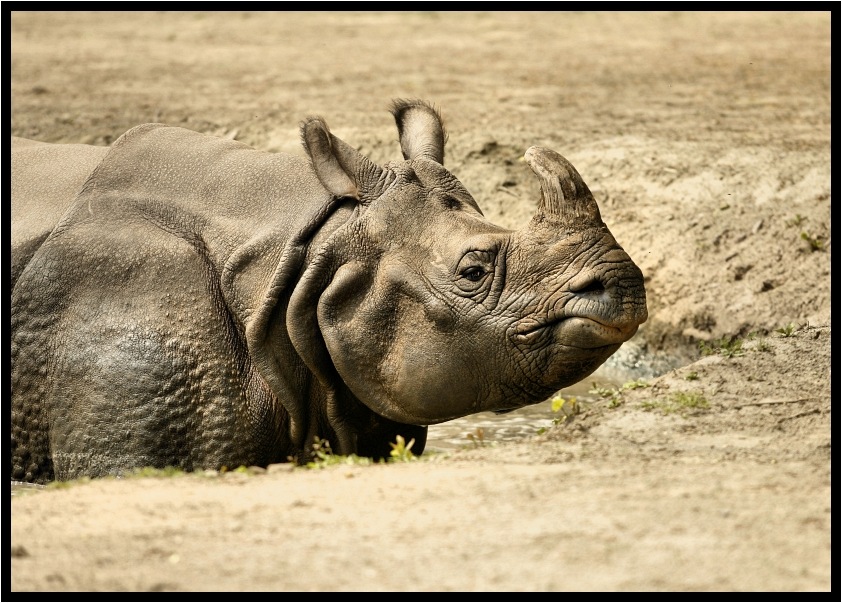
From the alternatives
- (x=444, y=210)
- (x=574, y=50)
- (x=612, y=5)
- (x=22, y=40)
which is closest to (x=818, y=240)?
(x=444, y=210)

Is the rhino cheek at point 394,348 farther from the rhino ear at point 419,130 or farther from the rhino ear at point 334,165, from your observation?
the rhino ear at point 419,130

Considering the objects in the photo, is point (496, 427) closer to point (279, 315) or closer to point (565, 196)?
point (279, 315)

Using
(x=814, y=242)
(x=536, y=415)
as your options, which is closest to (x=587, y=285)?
(x=536, y=415)

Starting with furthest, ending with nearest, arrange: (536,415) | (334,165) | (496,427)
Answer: (536,415) < (496,427) < (334,165)

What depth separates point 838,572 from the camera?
4.24 meters

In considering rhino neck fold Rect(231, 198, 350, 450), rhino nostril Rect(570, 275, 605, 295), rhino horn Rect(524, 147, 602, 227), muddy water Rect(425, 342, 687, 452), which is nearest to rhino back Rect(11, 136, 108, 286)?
rhino neck fold Rect(231, 198, 350, 450)

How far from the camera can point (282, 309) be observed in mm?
6422

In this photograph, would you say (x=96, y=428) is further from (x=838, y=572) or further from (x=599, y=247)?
(x=838, y=572)

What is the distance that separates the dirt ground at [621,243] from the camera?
437 centimetres

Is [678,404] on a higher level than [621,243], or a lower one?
higher

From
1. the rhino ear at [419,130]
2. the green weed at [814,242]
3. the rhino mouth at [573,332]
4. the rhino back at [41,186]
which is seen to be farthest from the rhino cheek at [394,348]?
the green weed at [814,242]

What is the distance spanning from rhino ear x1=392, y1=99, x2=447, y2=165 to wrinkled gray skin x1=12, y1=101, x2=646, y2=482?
0.02 meters

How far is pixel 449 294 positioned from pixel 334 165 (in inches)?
35.6

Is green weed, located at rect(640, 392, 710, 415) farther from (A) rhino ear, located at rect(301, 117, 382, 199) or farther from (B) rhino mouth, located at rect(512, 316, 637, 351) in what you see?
(A) rhino ear, located at rect(301, 117, 382, 199)
